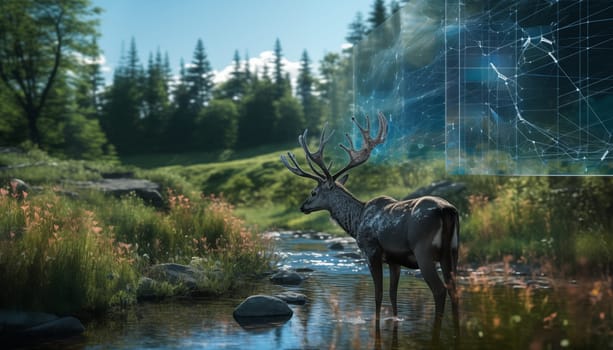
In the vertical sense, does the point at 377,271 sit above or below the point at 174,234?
below

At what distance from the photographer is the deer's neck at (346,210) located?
9.85 m

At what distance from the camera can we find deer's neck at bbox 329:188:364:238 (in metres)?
9.85

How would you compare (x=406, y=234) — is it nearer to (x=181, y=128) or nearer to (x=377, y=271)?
(x=377, y=271)

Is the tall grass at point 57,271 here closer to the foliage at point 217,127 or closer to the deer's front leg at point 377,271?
the deer's front leg at point 377,271

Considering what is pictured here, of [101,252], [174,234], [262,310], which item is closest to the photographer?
[262,310]

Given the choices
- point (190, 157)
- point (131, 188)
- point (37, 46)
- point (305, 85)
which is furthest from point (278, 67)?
point (131, 188)

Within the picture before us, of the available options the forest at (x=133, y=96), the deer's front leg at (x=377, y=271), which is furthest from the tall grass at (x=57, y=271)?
the forest at (x=133, y=96)

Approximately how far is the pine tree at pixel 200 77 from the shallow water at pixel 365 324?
2716 inches

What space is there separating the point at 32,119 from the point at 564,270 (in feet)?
112

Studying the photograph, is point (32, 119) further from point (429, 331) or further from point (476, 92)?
point (429, 331)

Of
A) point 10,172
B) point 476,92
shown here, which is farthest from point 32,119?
point 476,92
